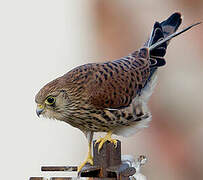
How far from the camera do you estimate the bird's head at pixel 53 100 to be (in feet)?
8.64

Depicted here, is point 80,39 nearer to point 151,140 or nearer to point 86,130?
point 151,140

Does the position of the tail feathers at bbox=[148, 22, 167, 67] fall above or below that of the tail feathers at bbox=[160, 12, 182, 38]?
below

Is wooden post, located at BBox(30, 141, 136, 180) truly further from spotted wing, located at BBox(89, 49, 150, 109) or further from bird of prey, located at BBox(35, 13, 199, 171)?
spotted wing, located at BBox(89, 49, 150, 109)

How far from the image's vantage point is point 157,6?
4.74m

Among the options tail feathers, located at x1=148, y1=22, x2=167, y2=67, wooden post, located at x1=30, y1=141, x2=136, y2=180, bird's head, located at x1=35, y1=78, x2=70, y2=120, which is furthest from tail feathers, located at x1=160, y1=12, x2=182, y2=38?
wooden post, located at x1=30, y1=141, x2=136, y2=180

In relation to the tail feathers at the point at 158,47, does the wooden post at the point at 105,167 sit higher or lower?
Answer: lower

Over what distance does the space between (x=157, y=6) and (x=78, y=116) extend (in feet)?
7.12

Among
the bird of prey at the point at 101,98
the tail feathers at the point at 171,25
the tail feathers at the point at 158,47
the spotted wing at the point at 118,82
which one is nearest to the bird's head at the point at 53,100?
the bird of prey at the point at 101,98

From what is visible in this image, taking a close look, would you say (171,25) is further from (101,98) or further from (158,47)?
(101,98)

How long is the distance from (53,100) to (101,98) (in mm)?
204

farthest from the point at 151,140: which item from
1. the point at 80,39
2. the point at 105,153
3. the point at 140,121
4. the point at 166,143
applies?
the point at 105,153

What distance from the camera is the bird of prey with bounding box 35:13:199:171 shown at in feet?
Answer: 8.82

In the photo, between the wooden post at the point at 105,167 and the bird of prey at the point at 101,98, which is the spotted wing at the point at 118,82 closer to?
the bird of prey at the point at 101,98

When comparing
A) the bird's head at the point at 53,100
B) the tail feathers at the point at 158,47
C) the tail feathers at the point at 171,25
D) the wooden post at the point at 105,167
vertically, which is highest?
the tail feathers at the point at 171,25
